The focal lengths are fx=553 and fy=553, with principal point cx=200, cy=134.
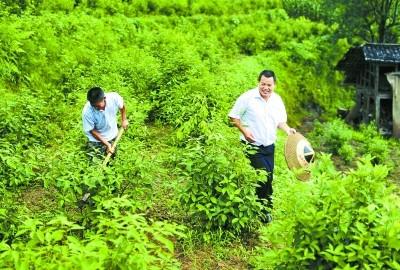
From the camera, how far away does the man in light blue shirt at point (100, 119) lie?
22.7ft

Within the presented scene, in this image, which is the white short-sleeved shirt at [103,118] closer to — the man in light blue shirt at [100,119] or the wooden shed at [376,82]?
the man in light blue shirt at [100,119]

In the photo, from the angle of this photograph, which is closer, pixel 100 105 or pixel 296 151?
pixel 100 105

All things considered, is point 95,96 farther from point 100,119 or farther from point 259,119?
point 259,119

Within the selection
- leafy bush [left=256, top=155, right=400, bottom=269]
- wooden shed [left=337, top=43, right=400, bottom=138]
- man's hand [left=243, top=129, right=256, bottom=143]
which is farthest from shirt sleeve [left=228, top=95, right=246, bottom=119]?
wooden shed [left=337, top=43, right=400, bottom=138]

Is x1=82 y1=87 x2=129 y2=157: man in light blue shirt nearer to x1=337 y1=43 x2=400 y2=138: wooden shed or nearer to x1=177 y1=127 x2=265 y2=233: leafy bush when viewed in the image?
x1=177 y1=127 x2=265 y2=233: leafy bush

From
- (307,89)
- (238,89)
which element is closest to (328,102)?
(307,89)

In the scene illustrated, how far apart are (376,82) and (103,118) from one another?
1734 centimetres

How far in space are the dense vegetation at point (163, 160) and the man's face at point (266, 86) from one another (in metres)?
0.68

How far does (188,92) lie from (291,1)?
20.5 meters

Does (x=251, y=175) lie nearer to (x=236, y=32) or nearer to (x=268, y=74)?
(x=268, y=74)

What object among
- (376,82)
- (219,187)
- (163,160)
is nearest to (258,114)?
(219,187)

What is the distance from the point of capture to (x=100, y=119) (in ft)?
23.7

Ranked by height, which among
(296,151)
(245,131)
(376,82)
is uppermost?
(376,82)

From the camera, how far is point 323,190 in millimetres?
4523
